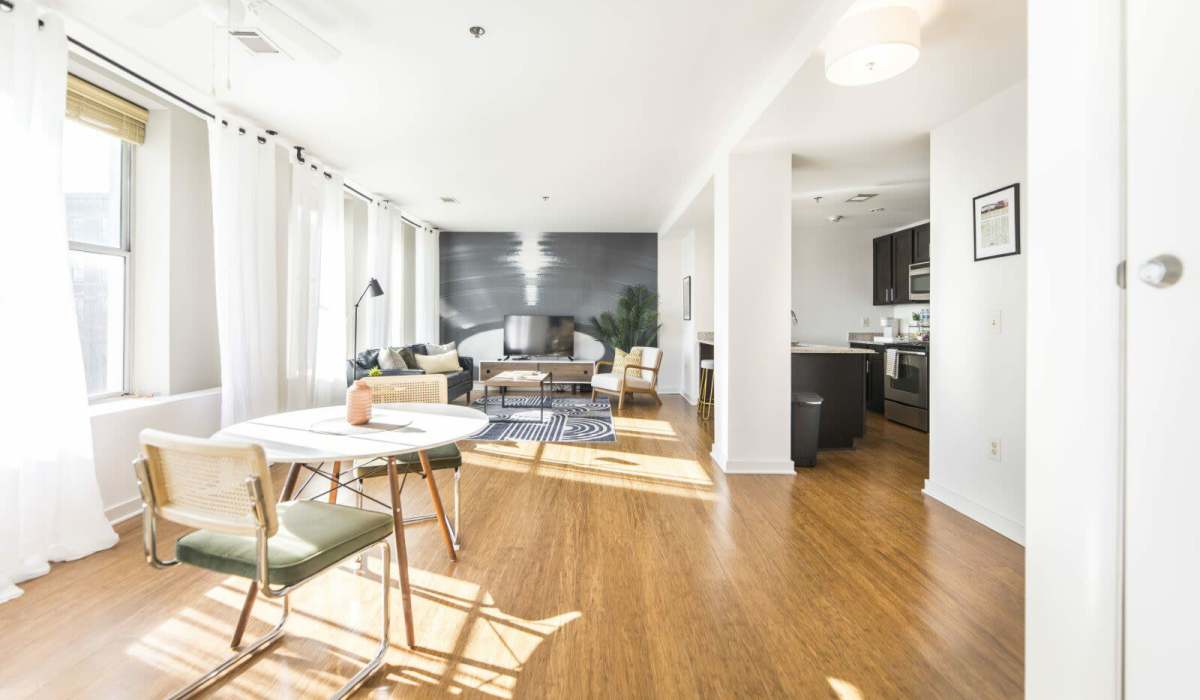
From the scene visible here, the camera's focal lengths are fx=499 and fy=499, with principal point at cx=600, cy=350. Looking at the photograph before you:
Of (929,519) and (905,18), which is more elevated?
→ (905,18)

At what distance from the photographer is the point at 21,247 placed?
2219 mm

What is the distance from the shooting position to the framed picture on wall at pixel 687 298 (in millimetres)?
7375

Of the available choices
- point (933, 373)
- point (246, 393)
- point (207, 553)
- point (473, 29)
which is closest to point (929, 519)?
point (933, 373)

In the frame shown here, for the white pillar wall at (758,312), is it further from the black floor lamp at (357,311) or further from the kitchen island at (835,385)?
the black floor lamp at (357,311)

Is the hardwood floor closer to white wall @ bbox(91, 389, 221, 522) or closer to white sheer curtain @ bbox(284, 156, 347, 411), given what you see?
white wall @ bbox(91, 389, 221, 522)

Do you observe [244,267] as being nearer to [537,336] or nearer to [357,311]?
[357,311]

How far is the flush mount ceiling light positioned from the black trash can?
238 cm

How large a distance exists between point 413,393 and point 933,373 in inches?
129

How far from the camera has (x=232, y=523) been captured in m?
1.30

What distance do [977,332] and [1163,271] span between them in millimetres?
2566

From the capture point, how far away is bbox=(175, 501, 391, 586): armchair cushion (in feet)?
4.47

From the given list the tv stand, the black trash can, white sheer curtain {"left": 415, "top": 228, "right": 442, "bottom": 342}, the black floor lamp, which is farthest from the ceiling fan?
the tv stand

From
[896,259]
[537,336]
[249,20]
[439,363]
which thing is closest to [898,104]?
[249,20]

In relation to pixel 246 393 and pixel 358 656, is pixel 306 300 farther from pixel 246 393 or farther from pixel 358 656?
pixel 358 656
